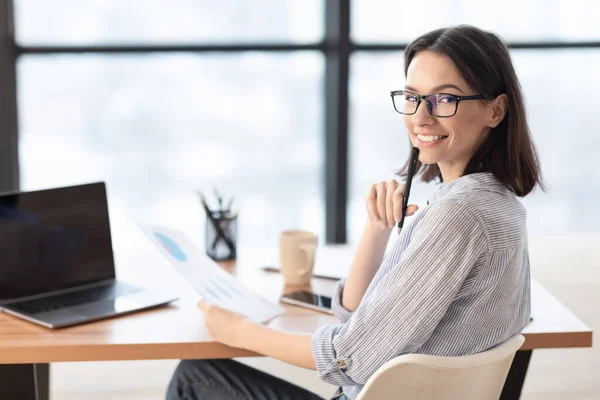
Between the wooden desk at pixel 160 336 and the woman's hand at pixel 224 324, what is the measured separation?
0.02 m

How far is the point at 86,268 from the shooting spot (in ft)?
5.98

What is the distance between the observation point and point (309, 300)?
5.87 ft

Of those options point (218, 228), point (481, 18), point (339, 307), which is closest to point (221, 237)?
point (218, 228)

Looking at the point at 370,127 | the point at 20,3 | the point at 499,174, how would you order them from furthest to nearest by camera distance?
the point at 370,127, the point at 20,3, the point at 499,174

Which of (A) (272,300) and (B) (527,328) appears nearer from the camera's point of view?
(B) (527,328)

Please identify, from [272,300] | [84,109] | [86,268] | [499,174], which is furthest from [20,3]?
[499,174]

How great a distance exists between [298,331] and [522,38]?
2.37 metres

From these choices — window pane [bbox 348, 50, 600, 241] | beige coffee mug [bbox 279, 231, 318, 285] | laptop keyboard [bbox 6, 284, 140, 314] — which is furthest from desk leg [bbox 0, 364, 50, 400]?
window pane [bbox 348, 50, 600, 241]

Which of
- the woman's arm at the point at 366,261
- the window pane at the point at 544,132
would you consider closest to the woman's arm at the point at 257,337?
the woman's arm at the point at 366,261

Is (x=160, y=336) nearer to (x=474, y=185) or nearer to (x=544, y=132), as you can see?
(x=474, y=185)

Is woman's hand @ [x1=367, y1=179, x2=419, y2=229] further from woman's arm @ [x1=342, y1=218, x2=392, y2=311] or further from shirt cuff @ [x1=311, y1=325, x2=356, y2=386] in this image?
shirt cuff @ [x1=311, y1=325, x2=356, y2=386]

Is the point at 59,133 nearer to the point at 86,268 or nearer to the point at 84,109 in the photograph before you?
the point at 84,109

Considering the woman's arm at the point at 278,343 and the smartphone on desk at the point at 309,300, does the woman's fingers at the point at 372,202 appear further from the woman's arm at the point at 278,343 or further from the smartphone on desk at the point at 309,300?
the woman's arm at the point at 278,343

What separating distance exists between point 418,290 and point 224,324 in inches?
15.8
